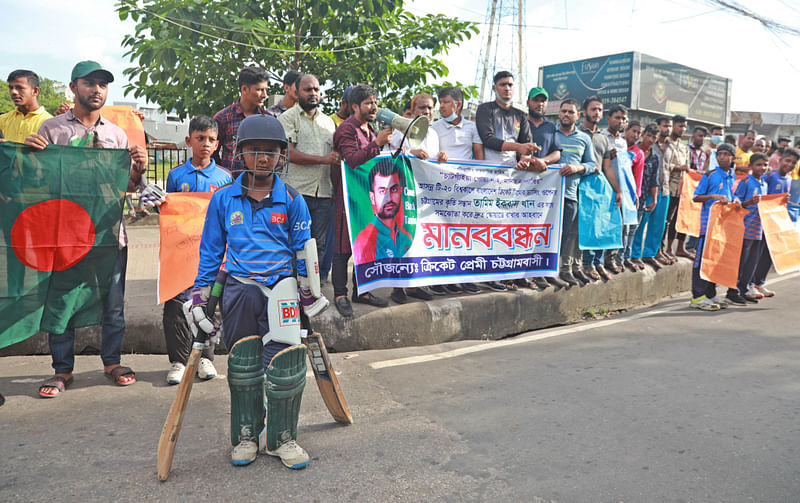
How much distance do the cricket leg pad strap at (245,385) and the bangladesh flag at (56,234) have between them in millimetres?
1758

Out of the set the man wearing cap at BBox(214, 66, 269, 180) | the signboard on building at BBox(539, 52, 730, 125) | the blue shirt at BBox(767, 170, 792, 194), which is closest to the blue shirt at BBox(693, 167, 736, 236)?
the blue shirt at BBox(767, 170, 792, 194)

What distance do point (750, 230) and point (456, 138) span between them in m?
4.19

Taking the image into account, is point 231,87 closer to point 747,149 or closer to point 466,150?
point 466,150

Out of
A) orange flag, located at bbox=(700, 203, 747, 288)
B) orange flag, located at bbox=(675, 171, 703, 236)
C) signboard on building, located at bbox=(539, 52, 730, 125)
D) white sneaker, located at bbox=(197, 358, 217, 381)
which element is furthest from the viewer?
signboard on building, located at bbox=(539, 52, 730, 125)

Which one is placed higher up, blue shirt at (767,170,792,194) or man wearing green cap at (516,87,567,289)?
man wearing green cap at (516,87,567,289)

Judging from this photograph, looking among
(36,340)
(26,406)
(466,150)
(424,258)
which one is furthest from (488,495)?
(466,150)

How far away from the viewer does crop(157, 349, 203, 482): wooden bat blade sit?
8.80 feet

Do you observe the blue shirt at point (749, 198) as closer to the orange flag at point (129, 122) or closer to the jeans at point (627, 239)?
the jeans at point (627, 239)

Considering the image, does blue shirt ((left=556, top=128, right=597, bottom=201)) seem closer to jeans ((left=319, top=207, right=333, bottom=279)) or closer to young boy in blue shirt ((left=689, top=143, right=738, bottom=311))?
young boy in blue shirt ((left=689, top=143, right=738, bottom=311))

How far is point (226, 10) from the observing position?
6602 millimetres

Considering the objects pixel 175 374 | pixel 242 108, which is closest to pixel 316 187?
pixel 242 108

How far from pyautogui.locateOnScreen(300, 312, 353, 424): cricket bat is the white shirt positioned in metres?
3.56

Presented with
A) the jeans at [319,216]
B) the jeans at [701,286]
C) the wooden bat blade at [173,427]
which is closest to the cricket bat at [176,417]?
the wooden bat blade at [173,427]

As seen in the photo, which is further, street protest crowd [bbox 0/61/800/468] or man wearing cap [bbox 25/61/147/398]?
man wearing cap [bbox 25/61/147/398]
